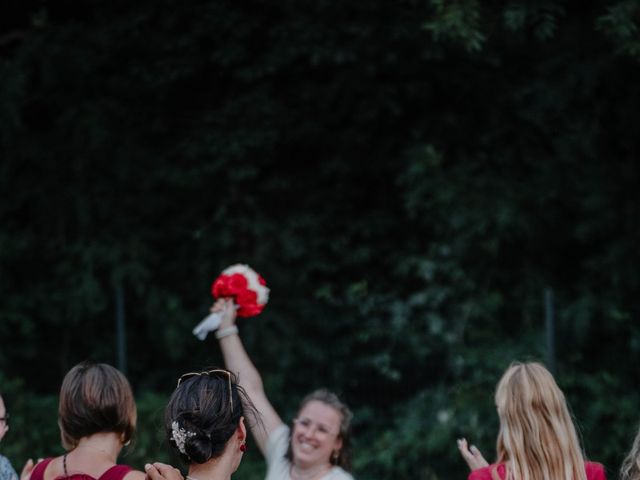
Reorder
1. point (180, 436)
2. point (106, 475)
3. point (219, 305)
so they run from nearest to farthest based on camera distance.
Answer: point (180, 436), point (106, 475), point (219, 305)

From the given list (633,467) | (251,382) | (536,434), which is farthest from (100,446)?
(633,467)

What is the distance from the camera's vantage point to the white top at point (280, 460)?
359cm

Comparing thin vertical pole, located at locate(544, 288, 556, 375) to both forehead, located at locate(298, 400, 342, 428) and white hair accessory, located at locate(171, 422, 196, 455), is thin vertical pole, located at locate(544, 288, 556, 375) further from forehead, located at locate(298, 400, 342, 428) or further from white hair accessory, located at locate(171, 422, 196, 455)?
white hair accessory, located at locate(171, 422, 196, 455)

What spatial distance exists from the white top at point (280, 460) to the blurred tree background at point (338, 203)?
288cm

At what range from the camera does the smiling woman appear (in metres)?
3.59

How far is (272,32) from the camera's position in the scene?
23.1 ft

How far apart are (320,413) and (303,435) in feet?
0.44

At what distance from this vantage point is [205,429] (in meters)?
2.40

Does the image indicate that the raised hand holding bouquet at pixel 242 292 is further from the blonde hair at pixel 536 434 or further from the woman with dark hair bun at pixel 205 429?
the woman with dark hair bun at pixel 205 429

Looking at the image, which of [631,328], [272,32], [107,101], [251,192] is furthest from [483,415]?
[107,101]

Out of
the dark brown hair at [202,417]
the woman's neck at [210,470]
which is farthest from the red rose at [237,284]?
the woman's neck at [210,470]

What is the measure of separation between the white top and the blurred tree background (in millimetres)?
2879

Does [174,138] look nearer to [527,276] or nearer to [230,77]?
[230,77]

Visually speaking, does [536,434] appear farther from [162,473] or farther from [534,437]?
[162,473]
